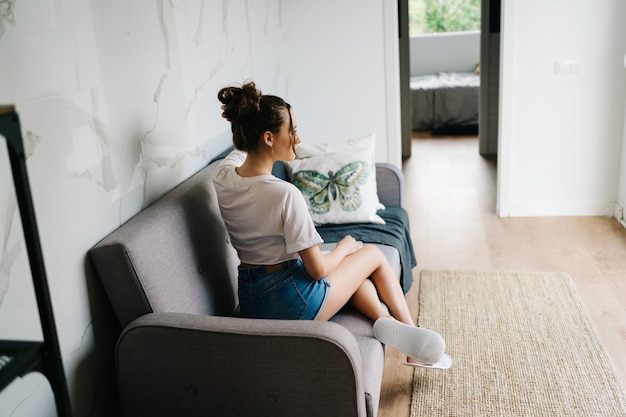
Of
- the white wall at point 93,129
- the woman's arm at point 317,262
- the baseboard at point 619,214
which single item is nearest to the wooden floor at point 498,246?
the baseboard at point 619,214

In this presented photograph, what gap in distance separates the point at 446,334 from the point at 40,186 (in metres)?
1.76

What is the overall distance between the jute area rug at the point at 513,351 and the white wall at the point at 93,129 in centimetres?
117

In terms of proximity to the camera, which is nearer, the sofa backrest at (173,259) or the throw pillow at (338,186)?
the sofa backrest at (173,259)

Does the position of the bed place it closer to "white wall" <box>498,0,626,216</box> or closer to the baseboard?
"white wall" <box>498,0,626,216</box>

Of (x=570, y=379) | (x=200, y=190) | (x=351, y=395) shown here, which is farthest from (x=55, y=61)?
(x=570, y=379)

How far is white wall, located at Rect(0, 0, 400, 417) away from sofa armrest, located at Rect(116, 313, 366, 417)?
0.58ft

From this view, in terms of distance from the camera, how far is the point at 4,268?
1366mm

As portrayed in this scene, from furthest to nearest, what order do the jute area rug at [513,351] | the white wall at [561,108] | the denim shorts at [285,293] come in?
the white wall at [561,108], the jute area rug at [513,351], the denim shorts at [285,293]

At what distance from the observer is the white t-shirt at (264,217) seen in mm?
1824

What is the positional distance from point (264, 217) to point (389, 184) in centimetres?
133

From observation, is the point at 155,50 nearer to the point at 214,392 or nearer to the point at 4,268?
the point at 4,268

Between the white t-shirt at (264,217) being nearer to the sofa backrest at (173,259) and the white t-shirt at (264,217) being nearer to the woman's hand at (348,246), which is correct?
the sofa backrest at (173,259)

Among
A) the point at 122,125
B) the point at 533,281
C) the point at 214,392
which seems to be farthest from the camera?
the point at 533,281

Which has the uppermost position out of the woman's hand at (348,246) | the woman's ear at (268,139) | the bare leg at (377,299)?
the woman's ear at (268,139)
